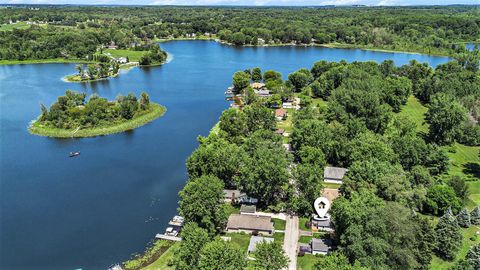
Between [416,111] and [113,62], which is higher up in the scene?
[113,62]

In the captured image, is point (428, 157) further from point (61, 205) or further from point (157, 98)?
point (157, 98)

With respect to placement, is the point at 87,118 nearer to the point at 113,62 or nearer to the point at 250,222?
the point at 250,222

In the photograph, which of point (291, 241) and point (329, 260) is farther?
point (291, 241)

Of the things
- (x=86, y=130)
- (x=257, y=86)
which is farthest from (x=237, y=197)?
(x=257, y=86)

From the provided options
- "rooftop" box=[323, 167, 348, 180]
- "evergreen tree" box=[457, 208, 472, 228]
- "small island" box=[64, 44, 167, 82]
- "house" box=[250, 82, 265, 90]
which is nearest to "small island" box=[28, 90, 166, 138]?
"house" box=[250, 82, 265, 90]

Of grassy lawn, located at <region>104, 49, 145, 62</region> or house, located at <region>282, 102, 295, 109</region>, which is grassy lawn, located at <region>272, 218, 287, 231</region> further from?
grassy lawn, located at <region>104, 49, 145, 62</region>

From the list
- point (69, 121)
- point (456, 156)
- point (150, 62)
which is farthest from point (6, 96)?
point (456, 156)
